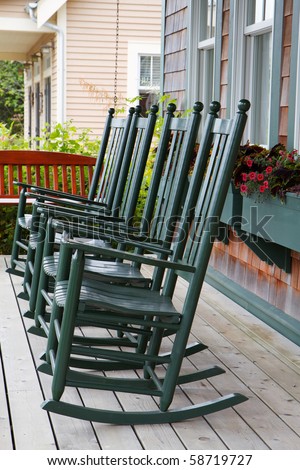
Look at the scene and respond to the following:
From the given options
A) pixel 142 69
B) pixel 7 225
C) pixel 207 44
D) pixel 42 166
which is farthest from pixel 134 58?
pixel 207 44

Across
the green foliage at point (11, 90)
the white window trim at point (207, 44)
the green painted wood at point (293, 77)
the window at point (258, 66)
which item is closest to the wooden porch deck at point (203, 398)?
the green painted wood at point (293, 77)

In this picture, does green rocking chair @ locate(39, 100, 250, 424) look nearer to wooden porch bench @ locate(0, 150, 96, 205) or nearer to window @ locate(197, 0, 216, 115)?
window @ locate(197, 0, 216, 115)

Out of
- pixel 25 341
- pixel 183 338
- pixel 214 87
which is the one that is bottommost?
pixel 25 341

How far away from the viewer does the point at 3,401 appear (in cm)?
302

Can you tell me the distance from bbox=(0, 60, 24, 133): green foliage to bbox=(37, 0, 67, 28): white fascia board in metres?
14.8

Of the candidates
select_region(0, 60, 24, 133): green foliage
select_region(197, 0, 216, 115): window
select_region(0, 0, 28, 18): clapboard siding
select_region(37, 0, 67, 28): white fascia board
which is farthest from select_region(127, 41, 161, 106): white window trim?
select_region(0, 60, 24, 133): green foliage

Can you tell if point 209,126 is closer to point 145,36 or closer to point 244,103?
point 244,103

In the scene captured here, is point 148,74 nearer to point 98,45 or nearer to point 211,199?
point 98,45

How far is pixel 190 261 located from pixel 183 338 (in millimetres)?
306

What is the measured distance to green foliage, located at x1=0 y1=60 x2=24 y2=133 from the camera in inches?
984

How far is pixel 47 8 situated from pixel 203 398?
784 centimetres

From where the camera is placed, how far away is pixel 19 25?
35.1 ft

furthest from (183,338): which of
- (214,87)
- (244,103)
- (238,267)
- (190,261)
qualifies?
(214,87)
